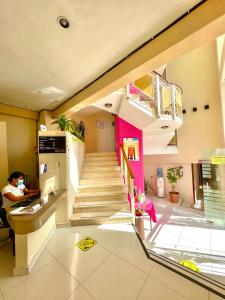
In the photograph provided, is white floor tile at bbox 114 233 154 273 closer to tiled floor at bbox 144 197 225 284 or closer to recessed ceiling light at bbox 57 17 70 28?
tiled floor at bbox 144 197 225 284

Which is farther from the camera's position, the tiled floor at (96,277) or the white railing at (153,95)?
the white railing at (153,95)

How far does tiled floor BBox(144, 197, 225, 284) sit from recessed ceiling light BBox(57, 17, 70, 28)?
464cm

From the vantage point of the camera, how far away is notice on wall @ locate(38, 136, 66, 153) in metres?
3.01

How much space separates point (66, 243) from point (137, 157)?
3.72 metres

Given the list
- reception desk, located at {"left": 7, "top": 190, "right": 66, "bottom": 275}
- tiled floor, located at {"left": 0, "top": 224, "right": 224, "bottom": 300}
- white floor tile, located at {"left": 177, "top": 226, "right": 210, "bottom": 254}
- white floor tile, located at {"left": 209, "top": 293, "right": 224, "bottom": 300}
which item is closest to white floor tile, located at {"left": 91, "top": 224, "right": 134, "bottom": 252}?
tiled floor, located at {"left": 0, "top": 224, "right": 224, "bottom": 300}

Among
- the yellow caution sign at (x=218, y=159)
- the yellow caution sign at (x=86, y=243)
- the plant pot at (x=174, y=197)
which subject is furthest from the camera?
the plant pot at (x=174, y=197)

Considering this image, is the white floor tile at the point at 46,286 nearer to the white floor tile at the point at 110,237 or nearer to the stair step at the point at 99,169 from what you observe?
the white floor tile at the point at 110,237

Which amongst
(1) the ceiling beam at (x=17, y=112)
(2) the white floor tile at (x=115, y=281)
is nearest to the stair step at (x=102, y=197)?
(2) the white floor tile at (x=115, y=281)

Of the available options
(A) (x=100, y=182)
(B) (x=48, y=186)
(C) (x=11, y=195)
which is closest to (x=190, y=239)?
(A) (x=100, y=182)

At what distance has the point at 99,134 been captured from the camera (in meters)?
7.26

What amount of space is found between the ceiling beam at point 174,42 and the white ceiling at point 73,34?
0.35 feet

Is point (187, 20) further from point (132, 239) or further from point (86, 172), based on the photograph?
point (86, 172)

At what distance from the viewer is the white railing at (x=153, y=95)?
4086 mm

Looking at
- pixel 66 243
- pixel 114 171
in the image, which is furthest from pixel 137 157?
pixel 66 243
